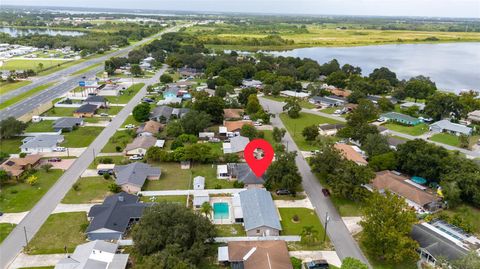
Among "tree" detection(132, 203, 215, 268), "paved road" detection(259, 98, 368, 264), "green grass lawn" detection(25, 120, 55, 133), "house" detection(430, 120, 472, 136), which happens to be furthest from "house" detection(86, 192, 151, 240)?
"house" detection(430, 120, 472, 136)

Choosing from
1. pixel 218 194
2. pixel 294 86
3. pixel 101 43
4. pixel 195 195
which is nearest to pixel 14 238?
pixel 195 195

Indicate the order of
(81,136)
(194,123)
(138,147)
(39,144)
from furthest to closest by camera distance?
(81,136) < (194,123) < (39,144) < (138,147)

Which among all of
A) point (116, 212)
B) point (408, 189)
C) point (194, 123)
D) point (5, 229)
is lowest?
point (5, 229)

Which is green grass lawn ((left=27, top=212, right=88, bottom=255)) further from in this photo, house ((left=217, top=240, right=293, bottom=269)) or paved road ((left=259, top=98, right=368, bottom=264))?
paved road ((left=259, top=98, right=368, bottom=264))

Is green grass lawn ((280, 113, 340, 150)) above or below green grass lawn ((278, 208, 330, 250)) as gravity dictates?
above

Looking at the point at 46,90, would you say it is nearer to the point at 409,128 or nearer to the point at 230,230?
the point at 230,230

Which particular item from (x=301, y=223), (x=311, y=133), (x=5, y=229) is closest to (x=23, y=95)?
(x=5, y=229)
